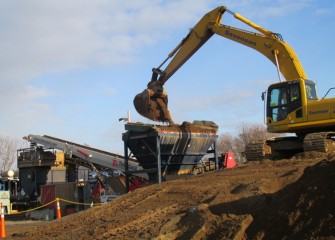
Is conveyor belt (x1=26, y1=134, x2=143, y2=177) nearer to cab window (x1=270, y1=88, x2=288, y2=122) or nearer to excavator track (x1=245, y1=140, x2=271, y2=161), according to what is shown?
excavator track (x1=245, y1=140, x2=271, y2=161)

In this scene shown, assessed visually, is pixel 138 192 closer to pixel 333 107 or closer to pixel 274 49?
pixel 333 107

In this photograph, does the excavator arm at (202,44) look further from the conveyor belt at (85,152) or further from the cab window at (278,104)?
the conveyor belt at (85,152)

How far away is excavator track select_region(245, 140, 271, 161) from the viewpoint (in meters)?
15.0

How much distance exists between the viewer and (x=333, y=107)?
13.8m

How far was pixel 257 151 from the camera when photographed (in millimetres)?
15070

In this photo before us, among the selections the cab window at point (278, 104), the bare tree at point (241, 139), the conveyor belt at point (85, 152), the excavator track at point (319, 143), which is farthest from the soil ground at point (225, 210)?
the bare tree at point (241, 139)

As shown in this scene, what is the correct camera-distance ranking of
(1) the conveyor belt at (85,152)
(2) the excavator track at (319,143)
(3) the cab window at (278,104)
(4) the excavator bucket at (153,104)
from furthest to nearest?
(1) the conveyor belt at (85,152), (4) the excavator bucket at (153,104), (3) the cab window at (278,104), (2) the excavator track at (319,143)

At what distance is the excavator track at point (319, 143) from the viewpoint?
1341 centimetres

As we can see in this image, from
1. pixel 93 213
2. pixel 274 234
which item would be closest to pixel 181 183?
pixel 93 213

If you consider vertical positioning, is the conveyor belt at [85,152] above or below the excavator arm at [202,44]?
below

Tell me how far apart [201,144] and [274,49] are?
17.4 ft

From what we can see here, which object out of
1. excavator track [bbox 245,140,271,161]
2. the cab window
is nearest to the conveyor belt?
excavator track [bbox 245,140,271,161]

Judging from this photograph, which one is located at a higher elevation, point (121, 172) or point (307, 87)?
point (307, 87)

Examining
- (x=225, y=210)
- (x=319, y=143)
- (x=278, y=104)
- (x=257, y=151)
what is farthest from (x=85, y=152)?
(x=225, y=210)
